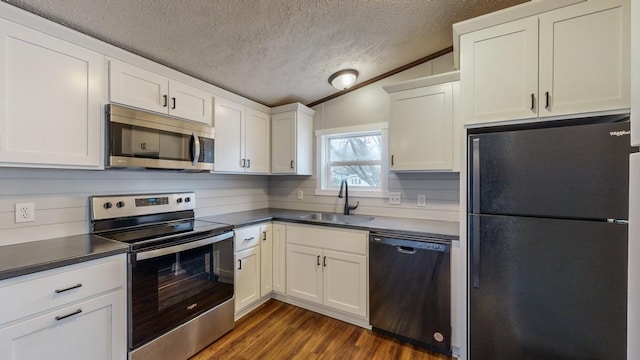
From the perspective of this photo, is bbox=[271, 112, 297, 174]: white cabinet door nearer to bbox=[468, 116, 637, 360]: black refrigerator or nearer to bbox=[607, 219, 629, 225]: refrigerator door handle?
bbox=[468, 116, 637, 360]: black refrigerator

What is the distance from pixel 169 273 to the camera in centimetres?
174

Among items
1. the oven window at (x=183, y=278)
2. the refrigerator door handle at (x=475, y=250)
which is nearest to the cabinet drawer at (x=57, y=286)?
the oven window at (x=183, y=278)

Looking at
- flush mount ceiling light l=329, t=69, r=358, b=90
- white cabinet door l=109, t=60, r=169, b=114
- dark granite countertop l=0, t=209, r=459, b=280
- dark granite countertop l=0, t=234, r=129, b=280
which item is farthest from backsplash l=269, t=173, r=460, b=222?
dark granite countertop l=0, t=234, r=129, b=280

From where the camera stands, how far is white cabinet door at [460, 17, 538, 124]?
1.53 metres

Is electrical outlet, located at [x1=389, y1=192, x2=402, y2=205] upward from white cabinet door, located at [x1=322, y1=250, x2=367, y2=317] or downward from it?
upward

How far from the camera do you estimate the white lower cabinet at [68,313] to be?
3.88 ft

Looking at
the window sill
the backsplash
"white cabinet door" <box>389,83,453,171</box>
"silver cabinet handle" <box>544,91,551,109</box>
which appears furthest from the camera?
the window sill

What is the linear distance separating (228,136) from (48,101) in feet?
4.06

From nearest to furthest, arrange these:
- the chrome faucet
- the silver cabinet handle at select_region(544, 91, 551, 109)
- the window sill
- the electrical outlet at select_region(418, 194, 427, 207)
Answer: the silver cabinet handle at select_region(544, 91, 551, 109)
the electrical outlet at select_region(418, 194, 427, 207)
the window sill
the chrome faucet

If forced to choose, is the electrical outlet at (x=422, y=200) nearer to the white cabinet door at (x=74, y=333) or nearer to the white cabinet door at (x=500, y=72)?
the white cabinet door at (x=500, y=72)

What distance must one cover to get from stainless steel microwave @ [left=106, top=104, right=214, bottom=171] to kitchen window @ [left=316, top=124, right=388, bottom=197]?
1.35 meters

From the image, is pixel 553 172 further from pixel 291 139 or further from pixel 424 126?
pixel 291 139

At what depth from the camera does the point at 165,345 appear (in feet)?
5.60

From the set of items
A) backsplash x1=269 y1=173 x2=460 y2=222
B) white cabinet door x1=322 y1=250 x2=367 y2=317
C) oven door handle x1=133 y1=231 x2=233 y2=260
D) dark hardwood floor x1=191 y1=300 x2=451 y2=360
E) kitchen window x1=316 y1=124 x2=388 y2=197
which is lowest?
dark hardwood floor x1=191 y1=300 x2=451 y2=360
